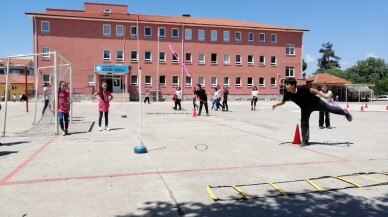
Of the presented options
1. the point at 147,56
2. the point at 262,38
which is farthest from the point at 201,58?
the point at 262,38

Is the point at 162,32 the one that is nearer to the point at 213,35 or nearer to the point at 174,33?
the point at 174,33

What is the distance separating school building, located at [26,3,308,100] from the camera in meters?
48.1

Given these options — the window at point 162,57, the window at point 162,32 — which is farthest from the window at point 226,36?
the window at point 162,57

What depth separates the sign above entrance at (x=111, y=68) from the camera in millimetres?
47500

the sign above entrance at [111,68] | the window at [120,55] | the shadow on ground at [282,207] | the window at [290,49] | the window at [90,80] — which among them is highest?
the window at [290,49]

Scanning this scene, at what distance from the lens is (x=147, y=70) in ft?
168

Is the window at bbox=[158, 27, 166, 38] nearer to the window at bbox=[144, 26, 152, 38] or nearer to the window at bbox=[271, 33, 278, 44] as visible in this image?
the window at bbox=[144, 26, 152, 38]

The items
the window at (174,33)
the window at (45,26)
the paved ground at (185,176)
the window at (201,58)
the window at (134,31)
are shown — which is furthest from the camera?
the window at (201,58)

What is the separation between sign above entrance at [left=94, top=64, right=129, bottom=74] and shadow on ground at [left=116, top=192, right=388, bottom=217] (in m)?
44.7

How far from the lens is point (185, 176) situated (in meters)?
6.10

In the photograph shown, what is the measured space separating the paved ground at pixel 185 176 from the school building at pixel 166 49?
37738mm

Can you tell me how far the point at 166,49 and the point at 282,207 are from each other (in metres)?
48.6

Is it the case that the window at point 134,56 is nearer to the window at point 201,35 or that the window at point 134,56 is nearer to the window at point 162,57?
the window at point 162,57

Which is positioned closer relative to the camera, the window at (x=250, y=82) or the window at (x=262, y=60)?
the window at (x=250, y=82)
